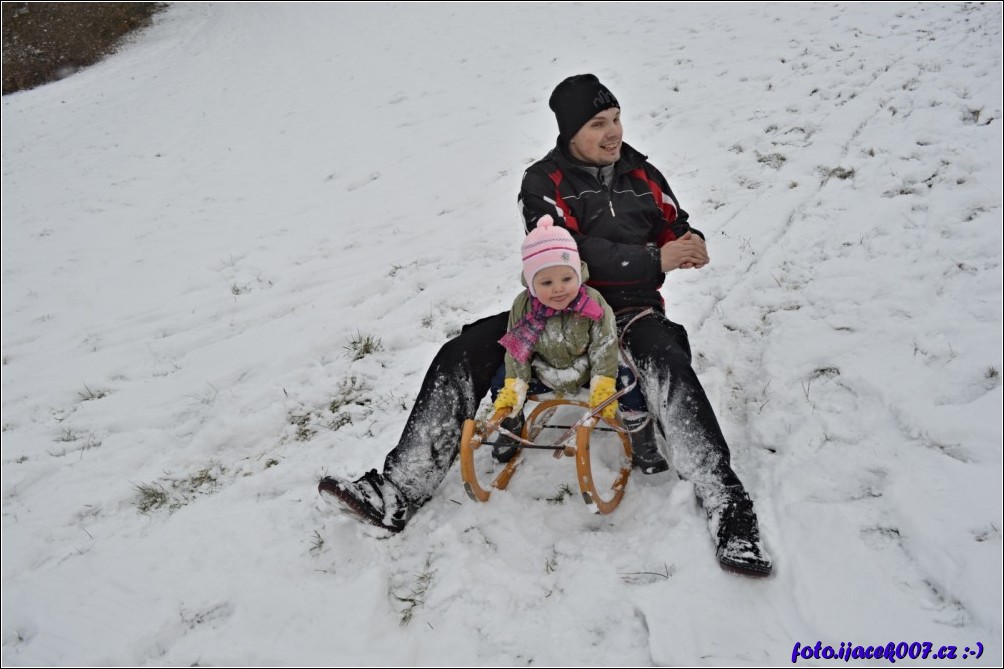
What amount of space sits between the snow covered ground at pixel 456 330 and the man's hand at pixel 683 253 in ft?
2.81

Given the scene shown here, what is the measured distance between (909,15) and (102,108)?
15.1 metres

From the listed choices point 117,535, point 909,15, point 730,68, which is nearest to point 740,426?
point 117,535

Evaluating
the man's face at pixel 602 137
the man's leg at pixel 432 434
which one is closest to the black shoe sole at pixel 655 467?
the man's leg at pixel 432 434

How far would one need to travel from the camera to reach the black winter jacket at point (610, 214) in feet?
10.7

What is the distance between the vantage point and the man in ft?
9.21

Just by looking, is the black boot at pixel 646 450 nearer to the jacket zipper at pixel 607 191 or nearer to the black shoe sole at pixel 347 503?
the jacket zipper at pixel 607 191

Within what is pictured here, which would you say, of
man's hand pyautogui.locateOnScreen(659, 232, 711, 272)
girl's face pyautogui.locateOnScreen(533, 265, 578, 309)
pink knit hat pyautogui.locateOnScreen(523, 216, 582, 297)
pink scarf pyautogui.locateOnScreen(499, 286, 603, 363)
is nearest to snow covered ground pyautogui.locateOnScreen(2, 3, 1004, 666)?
pink scarf pyautogui.locateOnScreen(499, 286, 603, 363)

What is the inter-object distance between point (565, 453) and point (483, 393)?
533mm

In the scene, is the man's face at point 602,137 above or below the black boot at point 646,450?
above

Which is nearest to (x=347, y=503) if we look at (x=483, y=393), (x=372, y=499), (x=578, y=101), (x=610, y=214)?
(x=372, y=499)

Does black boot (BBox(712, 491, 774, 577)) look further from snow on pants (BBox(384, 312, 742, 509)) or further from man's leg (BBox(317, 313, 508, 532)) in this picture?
man's leg (BBox(317, 313, 508, 532))

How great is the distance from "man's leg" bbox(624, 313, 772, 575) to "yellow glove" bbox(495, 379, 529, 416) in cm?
61

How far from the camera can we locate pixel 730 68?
881 centimetres

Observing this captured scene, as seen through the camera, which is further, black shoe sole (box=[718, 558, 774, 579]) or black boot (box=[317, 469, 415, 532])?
black boot (box=[317, 469, 415, 532])
